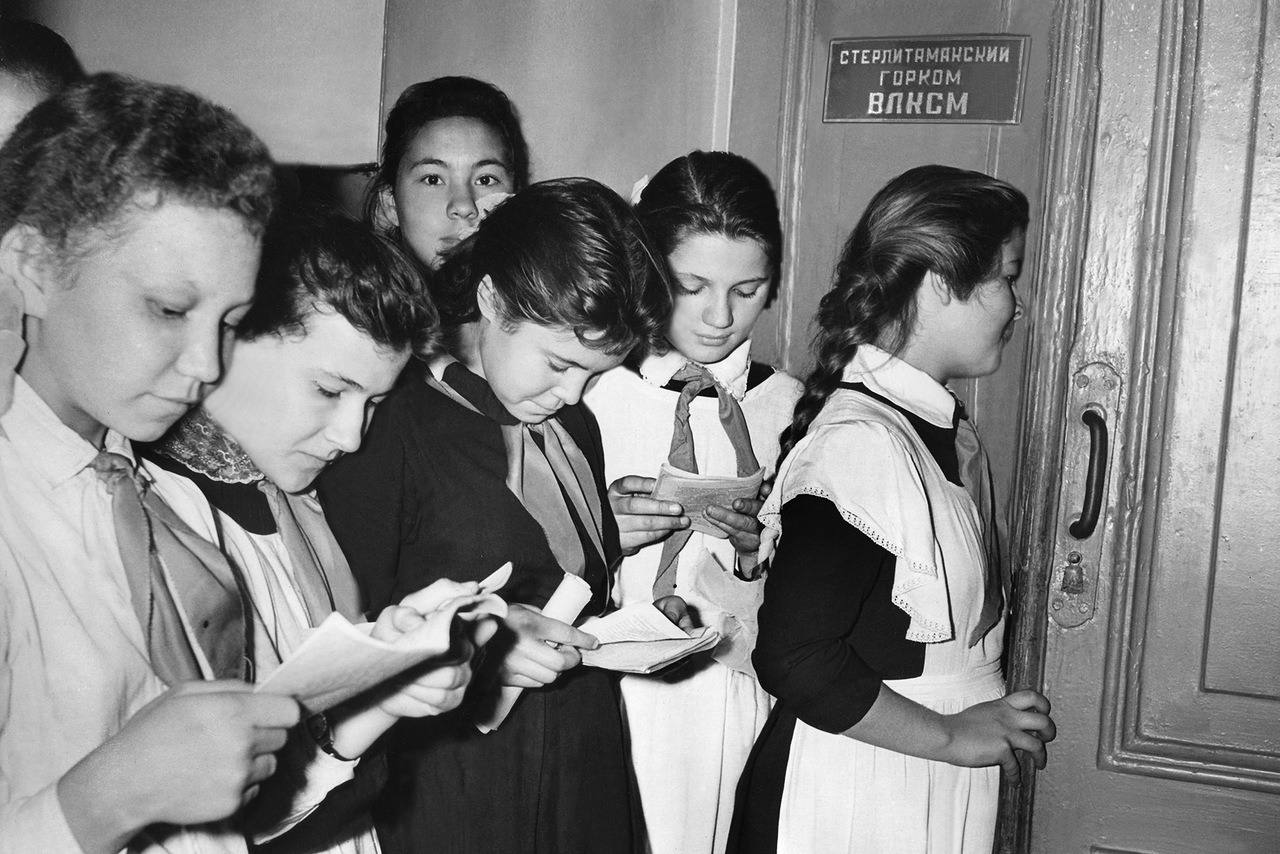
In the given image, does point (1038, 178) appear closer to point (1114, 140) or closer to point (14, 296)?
point (1114, 140)

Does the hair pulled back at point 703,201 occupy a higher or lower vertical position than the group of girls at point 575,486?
higher

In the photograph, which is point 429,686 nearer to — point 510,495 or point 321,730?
point 321,730

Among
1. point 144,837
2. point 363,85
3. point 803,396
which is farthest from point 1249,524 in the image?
point 144,837

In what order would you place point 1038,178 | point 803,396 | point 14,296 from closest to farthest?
1. point 14,296
2. point 803,396
3. point 1038,178

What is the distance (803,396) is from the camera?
171 cm

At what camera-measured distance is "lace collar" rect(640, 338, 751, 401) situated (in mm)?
1761

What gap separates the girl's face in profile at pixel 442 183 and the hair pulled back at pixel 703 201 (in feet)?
0.94

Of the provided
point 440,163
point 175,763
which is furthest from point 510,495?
point 175,763

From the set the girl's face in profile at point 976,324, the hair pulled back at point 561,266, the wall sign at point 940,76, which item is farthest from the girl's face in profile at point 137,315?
the wall sign at point 940,76

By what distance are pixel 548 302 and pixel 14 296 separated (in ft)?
2.08

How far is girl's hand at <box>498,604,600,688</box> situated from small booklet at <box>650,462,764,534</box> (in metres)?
0.43

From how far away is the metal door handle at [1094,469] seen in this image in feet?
6.32

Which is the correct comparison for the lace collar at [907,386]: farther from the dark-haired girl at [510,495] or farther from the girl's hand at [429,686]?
the girl's hand at [429,686]

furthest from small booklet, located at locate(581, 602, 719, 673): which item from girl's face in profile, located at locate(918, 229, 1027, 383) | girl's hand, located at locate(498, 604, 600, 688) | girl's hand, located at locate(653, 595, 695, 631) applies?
girl's face in profile, located at locate(918, 229, 1027, 383)
